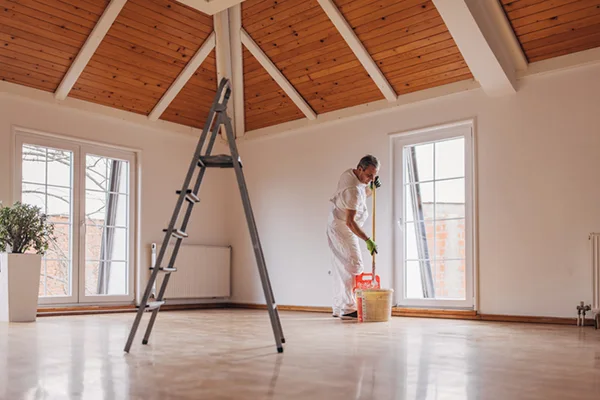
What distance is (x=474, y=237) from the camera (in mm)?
5590

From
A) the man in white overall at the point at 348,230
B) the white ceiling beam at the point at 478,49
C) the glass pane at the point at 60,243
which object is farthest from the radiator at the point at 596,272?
the glass pane at the point at 60,243

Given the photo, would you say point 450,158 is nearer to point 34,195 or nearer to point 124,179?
point 124,179

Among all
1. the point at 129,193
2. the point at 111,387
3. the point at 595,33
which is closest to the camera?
the point at 111,387

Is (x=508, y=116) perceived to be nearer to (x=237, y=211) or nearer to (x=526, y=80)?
(x=526, y=80)

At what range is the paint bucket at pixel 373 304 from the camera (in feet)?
16.6

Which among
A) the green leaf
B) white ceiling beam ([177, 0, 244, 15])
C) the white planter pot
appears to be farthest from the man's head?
the white planter pot

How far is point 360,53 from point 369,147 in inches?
44.4

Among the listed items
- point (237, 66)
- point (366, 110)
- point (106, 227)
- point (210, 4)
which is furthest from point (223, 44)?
point (106, 227)

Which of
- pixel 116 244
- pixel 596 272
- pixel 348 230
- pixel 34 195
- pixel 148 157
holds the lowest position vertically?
pixel 596 272

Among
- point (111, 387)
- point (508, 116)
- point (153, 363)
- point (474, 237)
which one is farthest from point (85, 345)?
point (508, 116)

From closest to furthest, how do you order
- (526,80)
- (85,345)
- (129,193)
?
(85,345), (526,80), (129,193)

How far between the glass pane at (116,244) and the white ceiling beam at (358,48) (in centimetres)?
346

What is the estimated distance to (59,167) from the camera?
636 centimetres

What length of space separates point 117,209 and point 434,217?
3.71 metres
